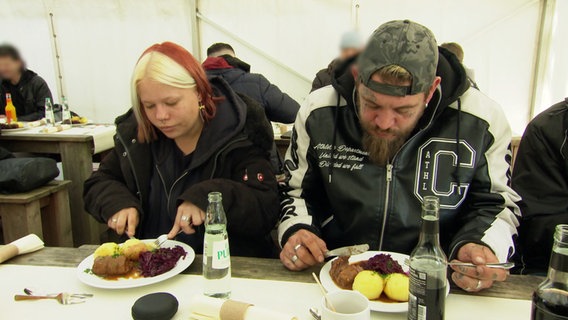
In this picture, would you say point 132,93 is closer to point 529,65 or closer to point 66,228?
point 66,228

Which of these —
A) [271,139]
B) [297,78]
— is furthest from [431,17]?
[271,139]

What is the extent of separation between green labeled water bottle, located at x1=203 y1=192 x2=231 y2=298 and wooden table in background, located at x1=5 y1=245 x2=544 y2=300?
143 mm

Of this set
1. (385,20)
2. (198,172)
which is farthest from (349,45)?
(385,20)

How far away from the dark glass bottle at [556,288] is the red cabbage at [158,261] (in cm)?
95

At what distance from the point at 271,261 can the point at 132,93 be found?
88 centimetres

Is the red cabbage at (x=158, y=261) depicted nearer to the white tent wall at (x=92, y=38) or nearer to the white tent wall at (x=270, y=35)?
the white tent wall at (x=270, y=35)

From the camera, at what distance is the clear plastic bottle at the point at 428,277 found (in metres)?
0.87

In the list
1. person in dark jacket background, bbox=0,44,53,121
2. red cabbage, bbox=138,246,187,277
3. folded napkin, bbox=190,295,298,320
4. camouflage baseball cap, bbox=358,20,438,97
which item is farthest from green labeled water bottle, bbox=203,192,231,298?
person in dark jacket background, bbox=0,44,53,121

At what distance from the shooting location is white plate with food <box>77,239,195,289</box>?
3.97ft

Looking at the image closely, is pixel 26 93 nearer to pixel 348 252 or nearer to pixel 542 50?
pixel 348 252

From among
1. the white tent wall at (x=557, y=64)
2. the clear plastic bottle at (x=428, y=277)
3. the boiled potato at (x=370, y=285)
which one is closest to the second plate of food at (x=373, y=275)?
the boiled potato at (x=370, y=285)

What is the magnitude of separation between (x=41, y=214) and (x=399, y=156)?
9.39 ft

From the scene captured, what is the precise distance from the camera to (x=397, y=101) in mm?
1359

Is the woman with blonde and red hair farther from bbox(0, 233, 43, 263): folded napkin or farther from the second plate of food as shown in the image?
the second plate of food
